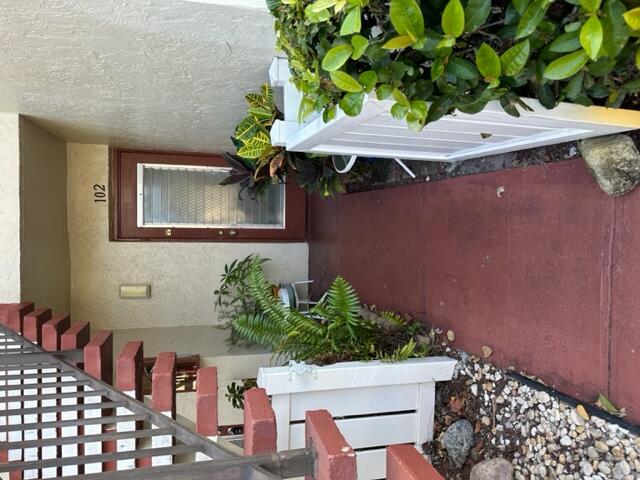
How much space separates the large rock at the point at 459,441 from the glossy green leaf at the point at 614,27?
4.25ft

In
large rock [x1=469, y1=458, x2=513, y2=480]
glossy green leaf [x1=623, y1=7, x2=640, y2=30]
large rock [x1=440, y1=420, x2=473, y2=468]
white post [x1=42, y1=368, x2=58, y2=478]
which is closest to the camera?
glossy green leaf [x1=623, y1=7, x2=640, y2=30]

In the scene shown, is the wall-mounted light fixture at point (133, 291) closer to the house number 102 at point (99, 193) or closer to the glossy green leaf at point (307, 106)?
the house number 102 at point (99, 193)

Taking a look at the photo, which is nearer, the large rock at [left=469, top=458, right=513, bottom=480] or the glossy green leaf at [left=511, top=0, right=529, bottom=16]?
the glossy green leaf at [left=511, top=0, right=529, bottom=16]

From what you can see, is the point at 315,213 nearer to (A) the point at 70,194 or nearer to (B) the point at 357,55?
(A) the point at 70,194

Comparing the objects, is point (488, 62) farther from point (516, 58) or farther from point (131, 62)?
point (131, 62)

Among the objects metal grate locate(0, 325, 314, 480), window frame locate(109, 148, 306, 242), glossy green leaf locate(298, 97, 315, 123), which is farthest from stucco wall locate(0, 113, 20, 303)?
glossy green leaf locate(298, 97, 315, 123)

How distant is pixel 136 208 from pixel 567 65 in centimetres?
292

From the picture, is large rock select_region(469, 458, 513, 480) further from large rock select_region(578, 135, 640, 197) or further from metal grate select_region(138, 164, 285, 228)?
metal grate select_region(138, 164, 285, 228)

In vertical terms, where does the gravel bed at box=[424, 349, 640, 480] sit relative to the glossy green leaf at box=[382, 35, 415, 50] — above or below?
below

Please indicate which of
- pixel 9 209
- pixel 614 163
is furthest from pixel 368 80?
pixel 9 209

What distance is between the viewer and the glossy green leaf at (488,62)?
69 cm

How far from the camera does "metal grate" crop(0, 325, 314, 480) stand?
1.98 ft

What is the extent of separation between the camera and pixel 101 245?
2.99 meters

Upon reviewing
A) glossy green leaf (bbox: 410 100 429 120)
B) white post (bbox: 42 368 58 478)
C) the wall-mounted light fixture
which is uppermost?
glossy green leaf (bbox: 410 100 429 120)
